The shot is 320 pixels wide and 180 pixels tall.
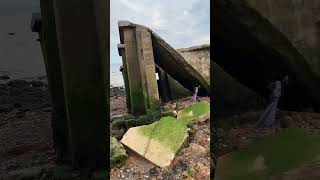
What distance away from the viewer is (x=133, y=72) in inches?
370

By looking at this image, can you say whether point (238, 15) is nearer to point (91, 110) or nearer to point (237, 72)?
point (237, 72)

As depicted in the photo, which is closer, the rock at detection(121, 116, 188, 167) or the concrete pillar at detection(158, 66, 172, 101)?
the rock at detection(121, 116, 188, 167)

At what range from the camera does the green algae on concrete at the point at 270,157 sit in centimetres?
509

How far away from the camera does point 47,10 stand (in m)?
4.15

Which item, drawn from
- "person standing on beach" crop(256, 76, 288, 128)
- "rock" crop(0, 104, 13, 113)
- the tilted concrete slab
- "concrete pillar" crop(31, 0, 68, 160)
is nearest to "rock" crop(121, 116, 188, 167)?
"person standing on beach" crop(256, 76, 288, 128)

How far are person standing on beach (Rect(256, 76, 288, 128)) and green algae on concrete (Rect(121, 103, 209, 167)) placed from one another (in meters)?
1.61

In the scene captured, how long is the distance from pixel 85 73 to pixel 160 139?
12.6 feet

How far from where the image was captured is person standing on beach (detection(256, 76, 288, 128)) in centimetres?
768

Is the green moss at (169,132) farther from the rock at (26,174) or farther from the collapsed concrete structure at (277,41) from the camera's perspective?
the rock at (26,174)

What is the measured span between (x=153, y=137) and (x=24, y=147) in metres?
2.53

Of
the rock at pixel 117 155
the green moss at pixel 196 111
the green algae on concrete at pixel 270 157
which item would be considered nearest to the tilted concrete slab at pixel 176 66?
the green moss at pixel 196 111

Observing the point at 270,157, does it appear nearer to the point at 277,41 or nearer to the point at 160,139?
the point at 160,139

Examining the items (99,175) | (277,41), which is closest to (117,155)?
(99,175)

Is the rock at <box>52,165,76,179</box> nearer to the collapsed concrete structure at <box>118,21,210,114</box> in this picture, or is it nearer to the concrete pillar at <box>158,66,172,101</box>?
the collapsed concrete structure at <box>118,21,210,114</box>
